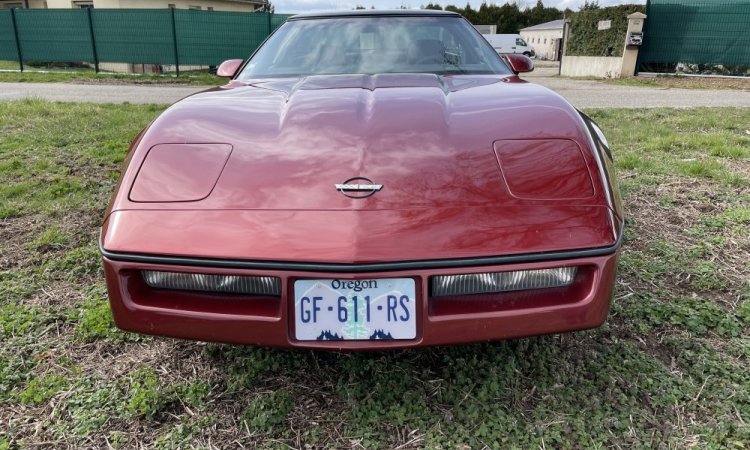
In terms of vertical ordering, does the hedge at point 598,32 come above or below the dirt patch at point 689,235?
above

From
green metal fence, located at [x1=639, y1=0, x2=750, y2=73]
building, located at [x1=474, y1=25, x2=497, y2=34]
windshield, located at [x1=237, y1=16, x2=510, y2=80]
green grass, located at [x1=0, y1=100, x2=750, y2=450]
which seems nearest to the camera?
green grass, located at [x1=0, y1=100, x2=750, y2=450]

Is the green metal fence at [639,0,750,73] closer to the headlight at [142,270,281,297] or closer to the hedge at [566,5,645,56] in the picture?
the hedge at [566,5,645,56]

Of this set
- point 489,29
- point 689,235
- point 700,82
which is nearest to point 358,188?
point 689,235

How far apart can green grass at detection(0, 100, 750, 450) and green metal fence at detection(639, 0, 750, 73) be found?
14065 millimetres

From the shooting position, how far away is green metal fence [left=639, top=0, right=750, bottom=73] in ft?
45.6

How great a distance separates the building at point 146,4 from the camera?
71.4 feet

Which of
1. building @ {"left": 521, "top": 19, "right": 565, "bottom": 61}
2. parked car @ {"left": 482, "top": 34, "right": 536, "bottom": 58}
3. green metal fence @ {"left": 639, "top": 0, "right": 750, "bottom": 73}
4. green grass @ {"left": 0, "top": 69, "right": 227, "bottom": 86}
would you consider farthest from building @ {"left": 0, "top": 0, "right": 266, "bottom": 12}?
building @ {"left": 521, "top": 19, "right": 565, "bottom": 61}

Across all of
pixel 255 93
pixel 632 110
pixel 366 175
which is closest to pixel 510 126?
pixel 366 175

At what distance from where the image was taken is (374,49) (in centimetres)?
280

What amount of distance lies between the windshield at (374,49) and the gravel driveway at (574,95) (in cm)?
613

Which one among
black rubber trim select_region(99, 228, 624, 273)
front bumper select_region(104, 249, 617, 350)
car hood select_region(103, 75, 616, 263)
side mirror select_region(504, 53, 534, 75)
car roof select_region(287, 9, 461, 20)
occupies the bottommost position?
front bumper select_region(104, 249, 617, 350)

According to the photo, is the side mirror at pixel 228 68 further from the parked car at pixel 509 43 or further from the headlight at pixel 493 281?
the parked car at pixel 509 43

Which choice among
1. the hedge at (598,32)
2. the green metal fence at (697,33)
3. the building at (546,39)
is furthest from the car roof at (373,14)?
the building at (546,39)

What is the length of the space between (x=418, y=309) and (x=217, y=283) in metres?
0.57
